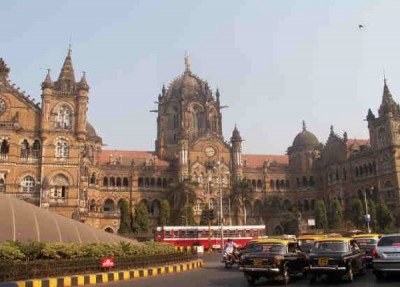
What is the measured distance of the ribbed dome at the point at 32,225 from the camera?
1805cm

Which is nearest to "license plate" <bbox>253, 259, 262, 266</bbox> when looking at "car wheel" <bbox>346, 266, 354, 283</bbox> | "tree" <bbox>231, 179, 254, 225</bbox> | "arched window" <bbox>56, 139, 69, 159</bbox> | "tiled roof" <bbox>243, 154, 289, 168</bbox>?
"car wheel" <bbox>346, 266, 354, 283</bbox>

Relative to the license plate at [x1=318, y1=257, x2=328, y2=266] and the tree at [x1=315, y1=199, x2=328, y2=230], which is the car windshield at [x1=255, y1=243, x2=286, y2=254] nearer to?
the license plate at [x1=318, y1=257, x2=328, y2=266]

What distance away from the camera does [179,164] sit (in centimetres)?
6344

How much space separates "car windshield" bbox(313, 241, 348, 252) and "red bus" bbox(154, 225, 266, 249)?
27646 millimetres

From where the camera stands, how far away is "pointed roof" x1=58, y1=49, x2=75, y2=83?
187 feet

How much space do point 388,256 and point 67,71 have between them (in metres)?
51.8

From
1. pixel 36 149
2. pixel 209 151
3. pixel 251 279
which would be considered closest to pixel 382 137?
pixel 209 151

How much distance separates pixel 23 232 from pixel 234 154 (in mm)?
50023

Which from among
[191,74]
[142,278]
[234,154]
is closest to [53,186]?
[234,154]

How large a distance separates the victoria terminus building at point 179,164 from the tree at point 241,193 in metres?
0.32

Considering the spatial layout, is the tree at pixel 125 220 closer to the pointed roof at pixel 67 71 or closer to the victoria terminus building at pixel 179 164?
the victoria terminus building at pixel 179 164

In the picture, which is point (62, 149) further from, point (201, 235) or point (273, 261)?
point (273, 261)

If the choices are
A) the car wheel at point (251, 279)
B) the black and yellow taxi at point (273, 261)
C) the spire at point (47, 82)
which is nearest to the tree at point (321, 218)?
the spire at point (47, 82)

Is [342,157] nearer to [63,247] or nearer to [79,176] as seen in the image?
[79,176]
